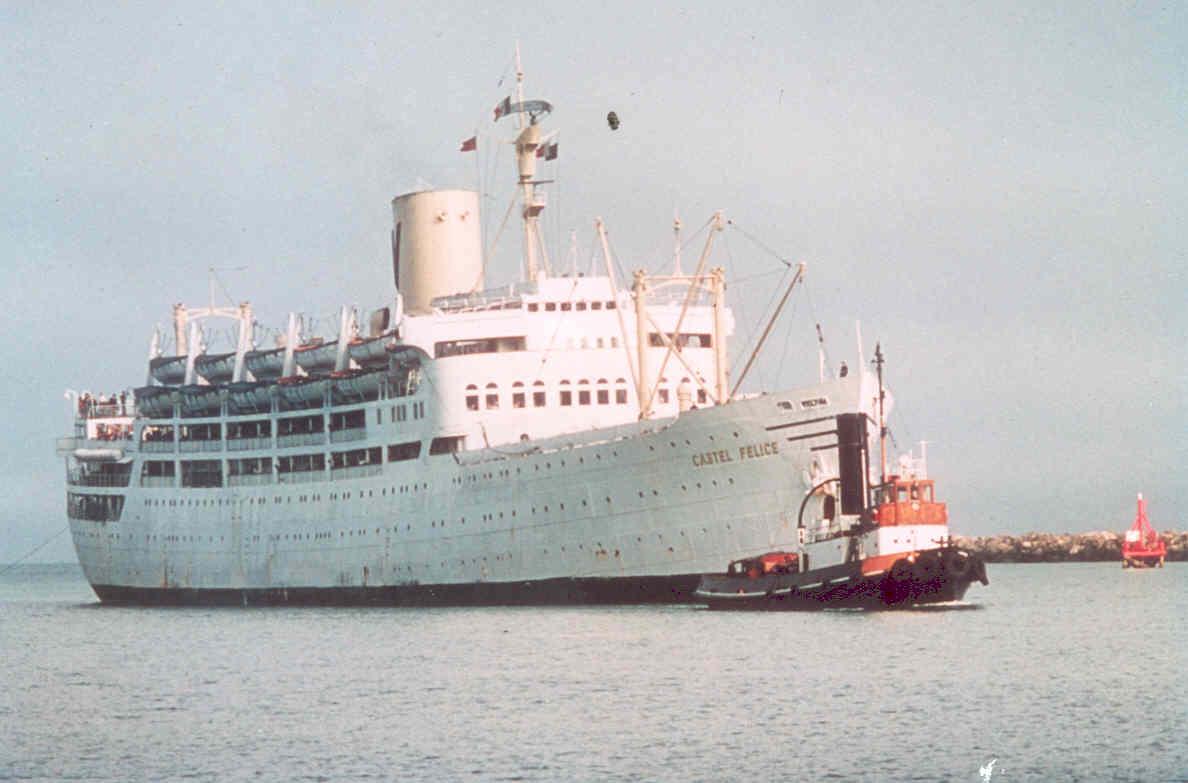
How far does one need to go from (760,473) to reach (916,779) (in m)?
25.4

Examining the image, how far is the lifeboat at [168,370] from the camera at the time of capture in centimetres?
7744

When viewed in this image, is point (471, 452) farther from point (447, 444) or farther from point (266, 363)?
point (266, 363)

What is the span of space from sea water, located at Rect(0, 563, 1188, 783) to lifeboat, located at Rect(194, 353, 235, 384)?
19.9 m

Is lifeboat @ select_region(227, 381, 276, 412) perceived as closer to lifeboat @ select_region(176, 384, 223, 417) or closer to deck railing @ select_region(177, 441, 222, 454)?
lifeboat @ select_region(176, 384, 223, 417)

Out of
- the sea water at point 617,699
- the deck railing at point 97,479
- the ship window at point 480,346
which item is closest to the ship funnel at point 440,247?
the ship window at point 480,346

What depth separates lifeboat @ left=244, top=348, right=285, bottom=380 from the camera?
238ft

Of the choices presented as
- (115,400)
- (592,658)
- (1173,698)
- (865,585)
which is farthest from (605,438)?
(115,400)

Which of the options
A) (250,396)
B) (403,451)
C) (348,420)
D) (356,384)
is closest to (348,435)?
(348,420)

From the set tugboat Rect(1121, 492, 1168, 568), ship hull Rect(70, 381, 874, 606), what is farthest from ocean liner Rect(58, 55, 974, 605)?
tugboat Rect(1121, 492, 1168, 568)

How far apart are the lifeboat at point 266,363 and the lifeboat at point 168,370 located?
4661 millimetres

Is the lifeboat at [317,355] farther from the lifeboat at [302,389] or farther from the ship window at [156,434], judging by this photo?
the ship window at [156,434]

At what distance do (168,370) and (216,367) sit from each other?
11.4 ft

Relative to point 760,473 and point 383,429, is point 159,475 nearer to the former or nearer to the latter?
point 383,429

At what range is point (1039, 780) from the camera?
26.5 metres
